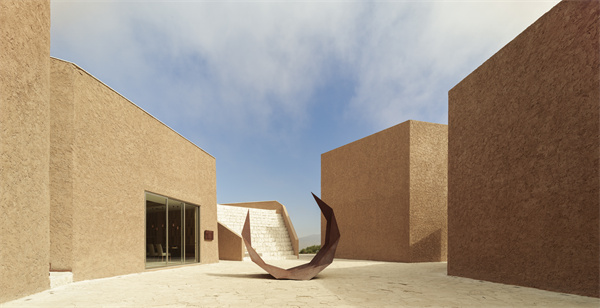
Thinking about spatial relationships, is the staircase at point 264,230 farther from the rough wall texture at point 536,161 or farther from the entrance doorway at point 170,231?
the rough wall texture at point 536,161

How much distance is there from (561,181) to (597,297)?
173 centimetres

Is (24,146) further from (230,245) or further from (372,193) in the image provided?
(372,193)

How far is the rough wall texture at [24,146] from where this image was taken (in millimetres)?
5191

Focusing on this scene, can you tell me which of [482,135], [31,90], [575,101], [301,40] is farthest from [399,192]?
[31,90]

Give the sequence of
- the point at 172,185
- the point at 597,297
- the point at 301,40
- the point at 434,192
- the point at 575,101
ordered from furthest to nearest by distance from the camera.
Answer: the point at 301,40
the point at 434,192
the point at 172,185
the point at 575,101
the point at 597,297

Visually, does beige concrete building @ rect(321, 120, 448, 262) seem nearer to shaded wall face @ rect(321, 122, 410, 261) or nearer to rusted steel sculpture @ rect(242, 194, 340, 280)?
shaded wall face @ rect(321, 122, 410, 261)

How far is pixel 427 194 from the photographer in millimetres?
15156

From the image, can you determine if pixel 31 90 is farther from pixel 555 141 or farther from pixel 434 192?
pixel 434 192

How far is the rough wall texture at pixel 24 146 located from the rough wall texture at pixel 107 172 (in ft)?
3.44

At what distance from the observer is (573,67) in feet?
19.7

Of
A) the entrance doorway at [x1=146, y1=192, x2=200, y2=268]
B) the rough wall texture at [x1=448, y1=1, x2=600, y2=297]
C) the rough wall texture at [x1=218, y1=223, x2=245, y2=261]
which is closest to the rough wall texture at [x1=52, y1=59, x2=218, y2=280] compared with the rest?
the entrance doorway at [x1=146, y1=192, x2=200, y2=268]

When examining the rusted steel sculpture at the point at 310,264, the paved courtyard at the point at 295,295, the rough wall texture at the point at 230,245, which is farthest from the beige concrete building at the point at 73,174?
the rough wall texture at the point at 230,245

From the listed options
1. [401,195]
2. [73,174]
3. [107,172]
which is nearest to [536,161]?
[73,174]

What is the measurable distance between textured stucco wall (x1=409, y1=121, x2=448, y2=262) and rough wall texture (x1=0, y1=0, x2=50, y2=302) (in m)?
12.2
